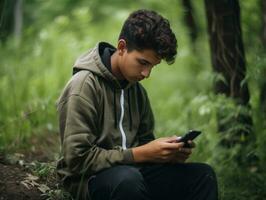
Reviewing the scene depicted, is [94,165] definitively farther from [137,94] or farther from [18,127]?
[18,127]

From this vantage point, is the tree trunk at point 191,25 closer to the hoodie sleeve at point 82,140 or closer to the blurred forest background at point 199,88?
the blurred forest background at point 199,88

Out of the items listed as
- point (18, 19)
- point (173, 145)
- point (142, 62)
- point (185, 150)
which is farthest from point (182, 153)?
point (18, 19)

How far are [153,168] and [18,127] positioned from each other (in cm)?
187

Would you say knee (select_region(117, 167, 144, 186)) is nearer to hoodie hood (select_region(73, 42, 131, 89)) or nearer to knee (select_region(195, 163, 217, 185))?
knee (select_region(195, 163, 217, 185))

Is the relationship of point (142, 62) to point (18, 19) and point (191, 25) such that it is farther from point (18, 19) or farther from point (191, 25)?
point (18, 19)

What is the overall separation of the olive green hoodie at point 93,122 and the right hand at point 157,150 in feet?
0.21

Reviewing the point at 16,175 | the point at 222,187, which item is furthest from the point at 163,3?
the point at 16,175

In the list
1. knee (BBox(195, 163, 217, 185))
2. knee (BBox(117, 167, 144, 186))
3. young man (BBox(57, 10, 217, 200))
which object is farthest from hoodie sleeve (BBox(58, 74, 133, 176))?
knee (BBox(195, 163, 217, 185))

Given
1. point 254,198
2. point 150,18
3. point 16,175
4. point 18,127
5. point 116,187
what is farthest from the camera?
point 18,127

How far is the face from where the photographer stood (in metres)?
4.05

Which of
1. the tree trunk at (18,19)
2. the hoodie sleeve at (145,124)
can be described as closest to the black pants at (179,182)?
the hoodie sleeve at (145,124)

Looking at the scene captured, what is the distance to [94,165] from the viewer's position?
3865 millimetres

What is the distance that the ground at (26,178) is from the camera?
13.5 feet

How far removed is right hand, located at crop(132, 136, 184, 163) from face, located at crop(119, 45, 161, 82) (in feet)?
1.61
